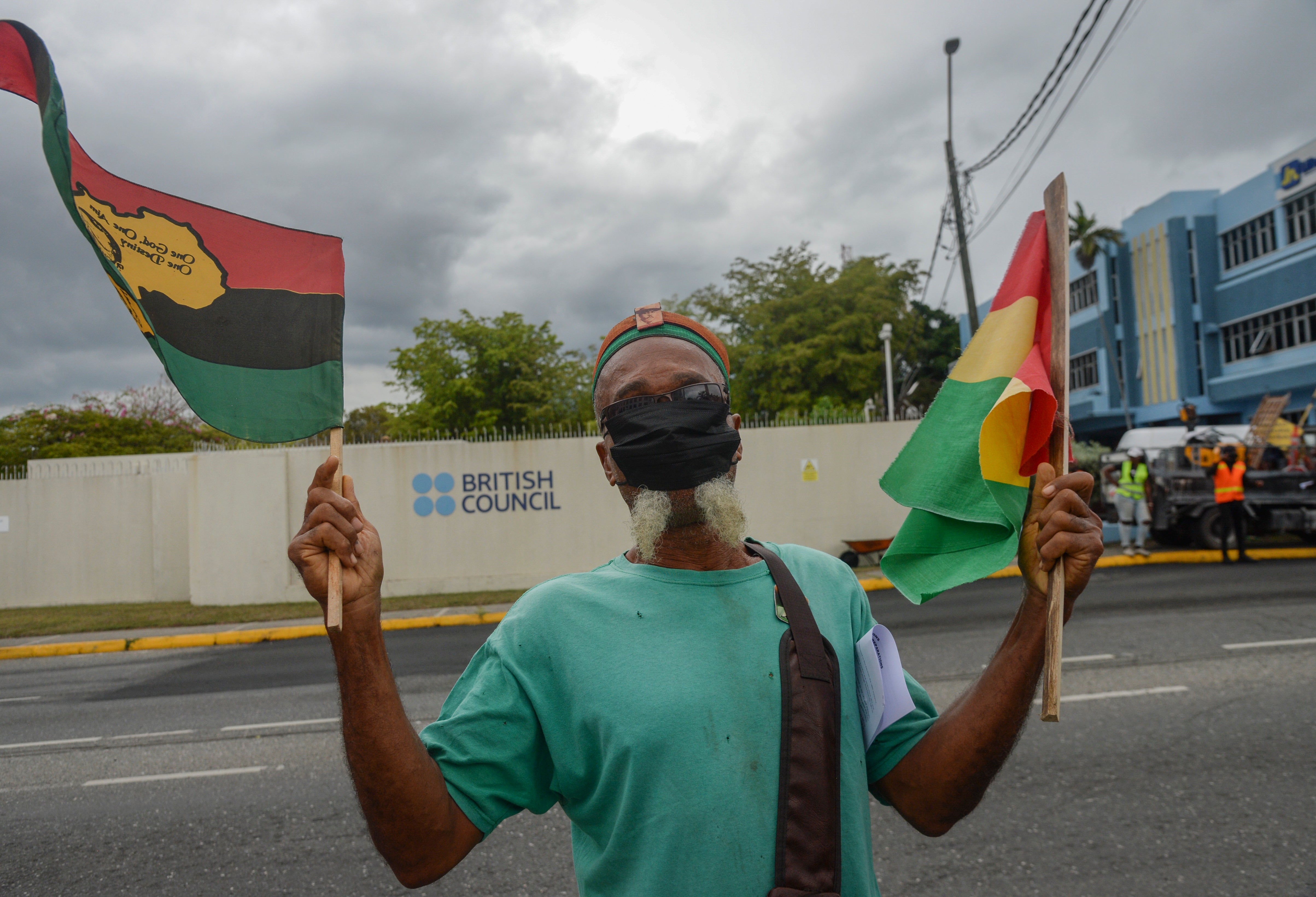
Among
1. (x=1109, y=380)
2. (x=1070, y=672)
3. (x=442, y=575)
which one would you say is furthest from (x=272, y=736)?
(x=1109, y=380)

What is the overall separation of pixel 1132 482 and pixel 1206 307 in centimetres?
2326

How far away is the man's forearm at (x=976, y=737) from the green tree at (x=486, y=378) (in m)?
30.1

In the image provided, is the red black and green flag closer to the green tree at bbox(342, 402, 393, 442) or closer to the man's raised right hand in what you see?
the man's raised right hand

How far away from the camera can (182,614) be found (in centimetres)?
1259

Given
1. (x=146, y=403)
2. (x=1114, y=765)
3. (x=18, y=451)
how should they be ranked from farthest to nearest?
(x=146, y=403)
(x=18, y=451)
(x=1114, y=765)

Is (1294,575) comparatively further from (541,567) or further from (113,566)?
(113,566)

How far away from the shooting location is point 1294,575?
1083 centimetres

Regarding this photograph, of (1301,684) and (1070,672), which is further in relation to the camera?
(1070,672)

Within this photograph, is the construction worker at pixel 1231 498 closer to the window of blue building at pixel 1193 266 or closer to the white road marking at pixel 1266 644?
the white road marking at pixel 1266 644

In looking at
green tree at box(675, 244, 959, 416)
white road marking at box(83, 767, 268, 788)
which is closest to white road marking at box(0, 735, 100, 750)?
white road marking at box(83, 767, 268, 788)

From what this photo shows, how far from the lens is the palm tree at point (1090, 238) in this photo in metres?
33.8

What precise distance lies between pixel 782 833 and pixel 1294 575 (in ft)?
42.5

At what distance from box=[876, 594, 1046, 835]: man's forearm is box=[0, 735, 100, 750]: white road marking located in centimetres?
705

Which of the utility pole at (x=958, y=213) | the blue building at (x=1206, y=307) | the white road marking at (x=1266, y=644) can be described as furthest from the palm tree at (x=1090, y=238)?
the white road marking at (x=1266, y=644)
